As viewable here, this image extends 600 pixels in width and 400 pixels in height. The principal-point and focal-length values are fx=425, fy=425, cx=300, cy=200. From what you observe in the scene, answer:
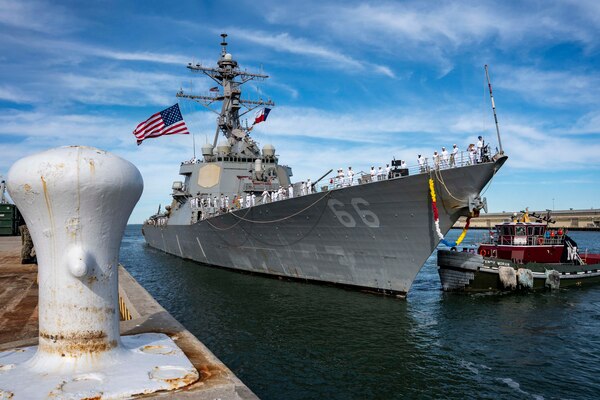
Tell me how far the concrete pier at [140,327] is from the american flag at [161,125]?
11318mm

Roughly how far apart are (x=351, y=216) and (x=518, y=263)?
8.46 metres

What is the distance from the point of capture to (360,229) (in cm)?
1457

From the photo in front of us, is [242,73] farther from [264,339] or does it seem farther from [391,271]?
[264,339]

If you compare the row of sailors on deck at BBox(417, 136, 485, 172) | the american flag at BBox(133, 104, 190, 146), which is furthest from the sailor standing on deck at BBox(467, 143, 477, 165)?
the american flag at BBox(133, 104, 190, 146)

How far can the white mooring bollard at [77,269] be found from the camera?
368cm

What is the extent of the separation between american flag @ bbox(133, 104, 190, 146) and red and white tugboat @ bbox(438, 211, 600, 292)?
44.9 ft

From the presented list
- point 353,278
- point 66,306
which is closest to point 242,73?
point 353,278

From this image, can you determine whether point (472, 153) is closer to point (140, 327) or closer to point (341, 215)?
point (341, 215)

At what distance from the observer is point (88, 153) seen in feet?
12.6

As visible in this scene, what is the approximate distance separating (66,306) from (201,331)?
824 cm

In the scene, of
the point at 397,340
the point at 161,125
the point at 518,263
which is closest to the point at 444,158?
the point at 397,340

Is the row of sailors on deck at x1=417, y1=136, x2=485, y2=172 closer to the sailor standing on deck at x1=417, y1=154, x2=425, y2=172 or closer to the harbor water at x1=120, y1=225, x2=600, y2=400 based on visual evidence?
the sailor standing on deck at x1=417, y1=154, x2=425, y2=172

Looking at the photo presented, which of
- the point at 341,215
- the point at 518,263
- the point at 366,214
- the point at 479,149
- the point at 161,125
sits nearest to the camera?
the point at 479,149

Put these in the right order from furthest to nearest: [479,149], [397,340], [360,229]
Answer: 1. [360,229]
2. [479,149]
3. [397,340]
